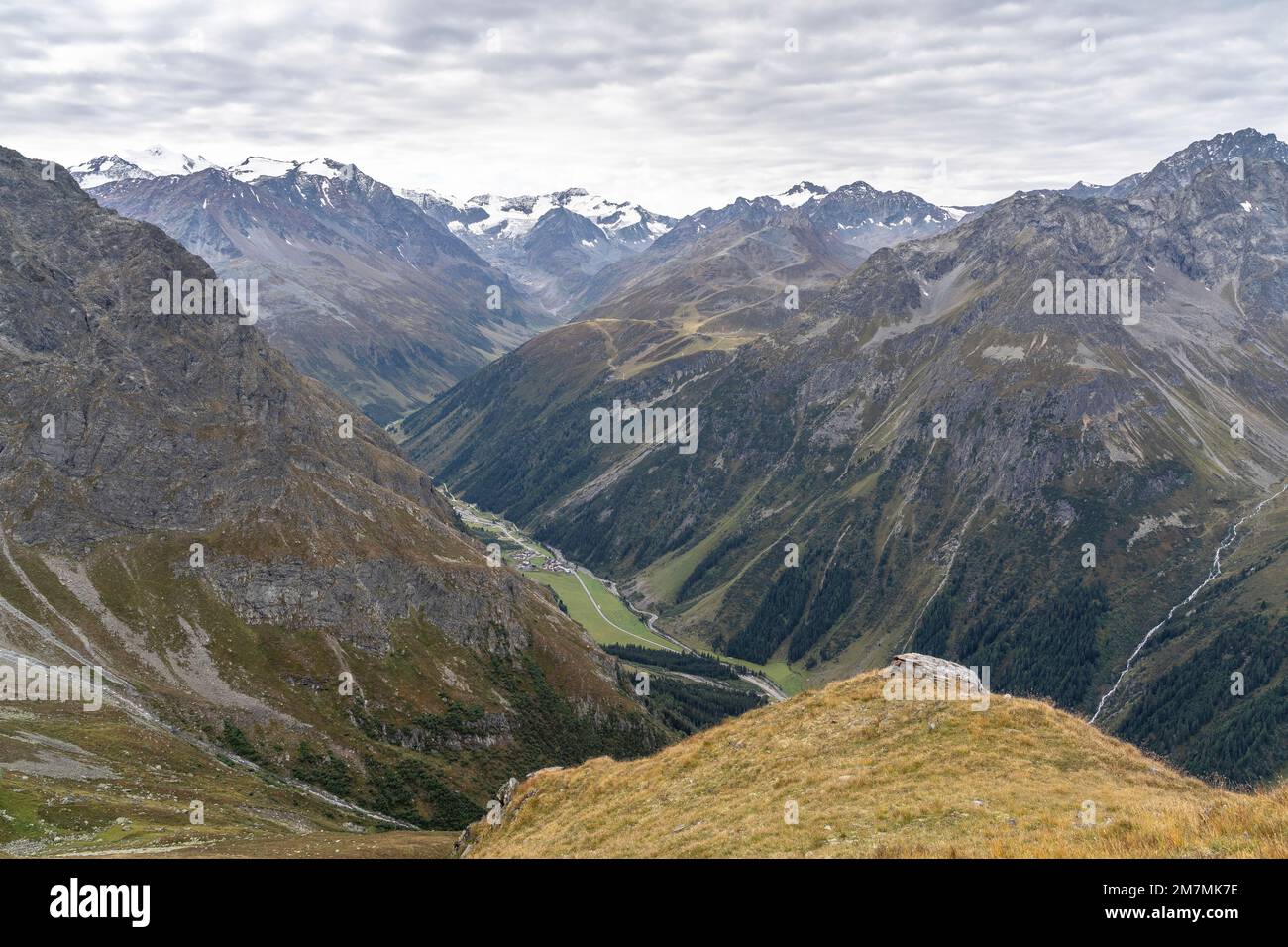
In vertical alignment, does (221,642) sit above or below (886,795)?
below

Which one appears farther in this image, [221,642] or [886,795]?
[221,642]

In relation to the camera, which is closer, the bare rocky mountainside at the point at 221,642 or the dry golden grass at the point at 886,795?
the dry golden grass at the point at 886,795

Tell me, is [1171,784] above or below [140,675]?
above

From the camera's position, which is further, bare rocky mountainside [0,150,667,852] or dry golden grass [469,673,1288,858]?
bare rocky mountainside [0,150,667,852]
